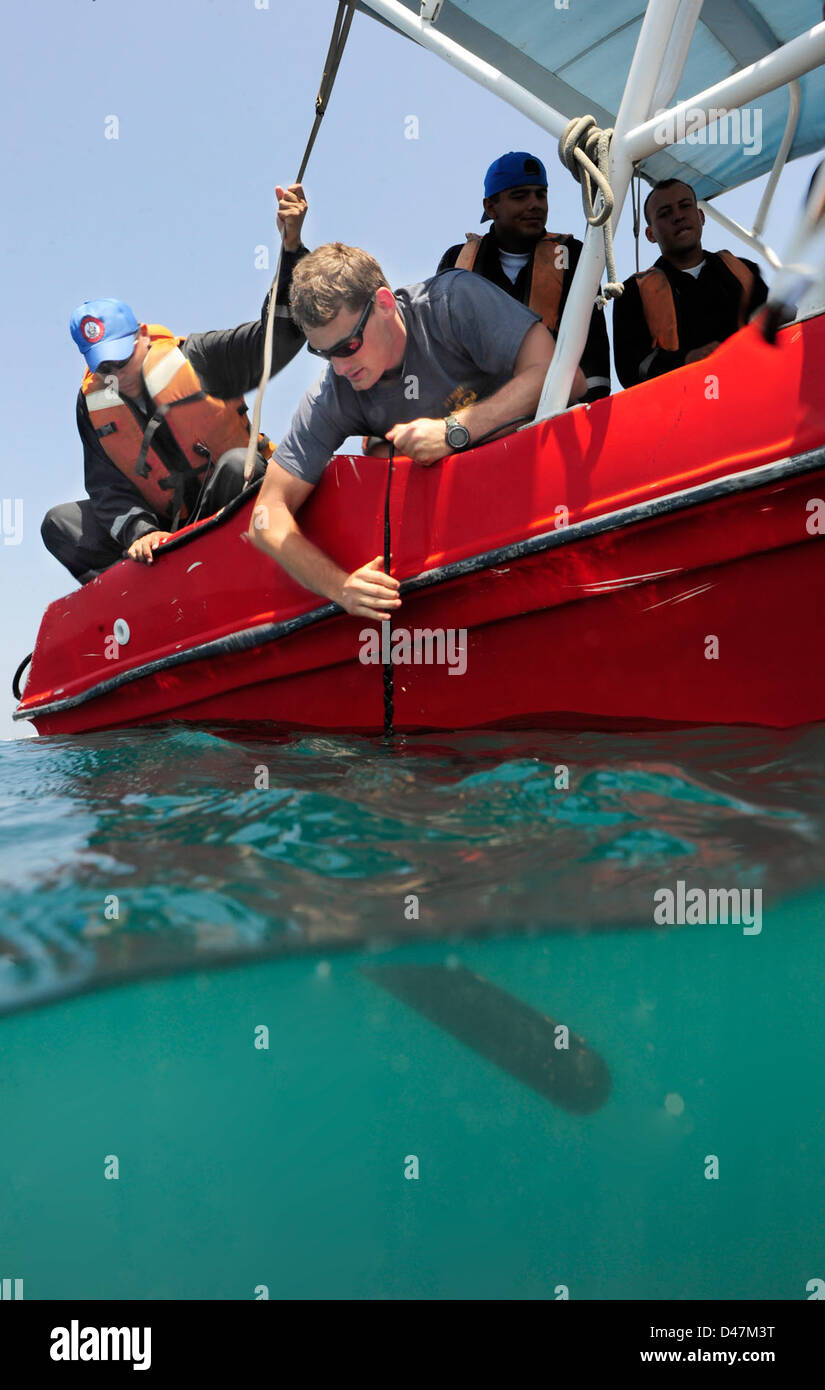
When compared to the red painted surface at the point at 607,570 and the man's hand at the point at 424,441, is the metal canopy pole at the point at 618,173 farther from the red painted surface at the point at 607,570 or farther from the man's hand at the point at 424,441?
the man's hand at the point at 424,441

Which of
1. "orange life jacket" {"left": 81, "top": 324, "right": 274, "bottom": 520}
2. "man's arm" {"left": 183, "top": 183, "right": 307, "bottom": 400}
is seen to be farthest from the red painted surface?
"orange life jacket" {"left": 81, "top": 324, "right": 274, "bottom": 520}

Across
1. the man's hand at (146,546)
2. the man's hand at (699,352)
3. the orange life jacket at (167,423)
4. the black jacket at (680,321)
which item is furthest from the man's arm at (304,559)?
the orange life jacket at (167,423)

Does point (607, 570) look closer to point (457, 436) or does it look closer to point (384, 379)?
point (457, 436)

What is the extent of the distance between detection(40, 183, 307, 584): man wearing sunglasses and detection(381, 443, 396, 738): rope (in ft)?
5.88

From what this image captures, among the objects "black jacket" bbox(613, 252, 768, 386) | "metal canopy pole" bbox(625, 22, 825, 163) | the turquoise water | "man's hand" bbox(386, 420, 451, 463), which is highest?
"black jacket" bbox(613, 252, 768, 386)

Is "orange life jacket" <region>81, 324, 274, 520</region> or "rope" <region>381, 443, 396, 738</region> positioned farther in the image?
"orange life jacket" <region>81, 324, 274, 520</region>

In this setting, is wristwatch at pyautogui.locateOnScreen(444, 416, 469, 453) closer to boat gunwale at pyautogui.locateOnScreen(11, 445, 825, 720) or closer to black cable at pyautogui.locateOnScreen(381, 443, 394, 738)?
black cable at pyautogui.locateOnScreen(381, 443, 394, 738)

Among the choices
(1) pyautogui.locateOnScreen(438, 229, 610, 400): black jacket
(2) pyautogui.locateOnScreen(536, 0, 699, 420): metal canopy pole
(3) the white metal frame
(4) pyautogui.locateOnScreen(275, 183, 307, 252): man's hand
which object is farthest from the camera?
(4) pyautogui.locateOnScreen(275, 183, 307, 252): man's hand

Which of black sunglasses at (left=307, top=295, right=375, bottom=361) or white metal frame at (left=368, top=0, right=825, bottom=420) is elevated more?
white metal frame at (left=368, top=0, right=825, bottom=420)

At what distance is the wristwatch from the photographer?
8.18 ft

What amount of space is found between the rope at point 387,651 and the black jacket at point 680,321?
1.07 m
